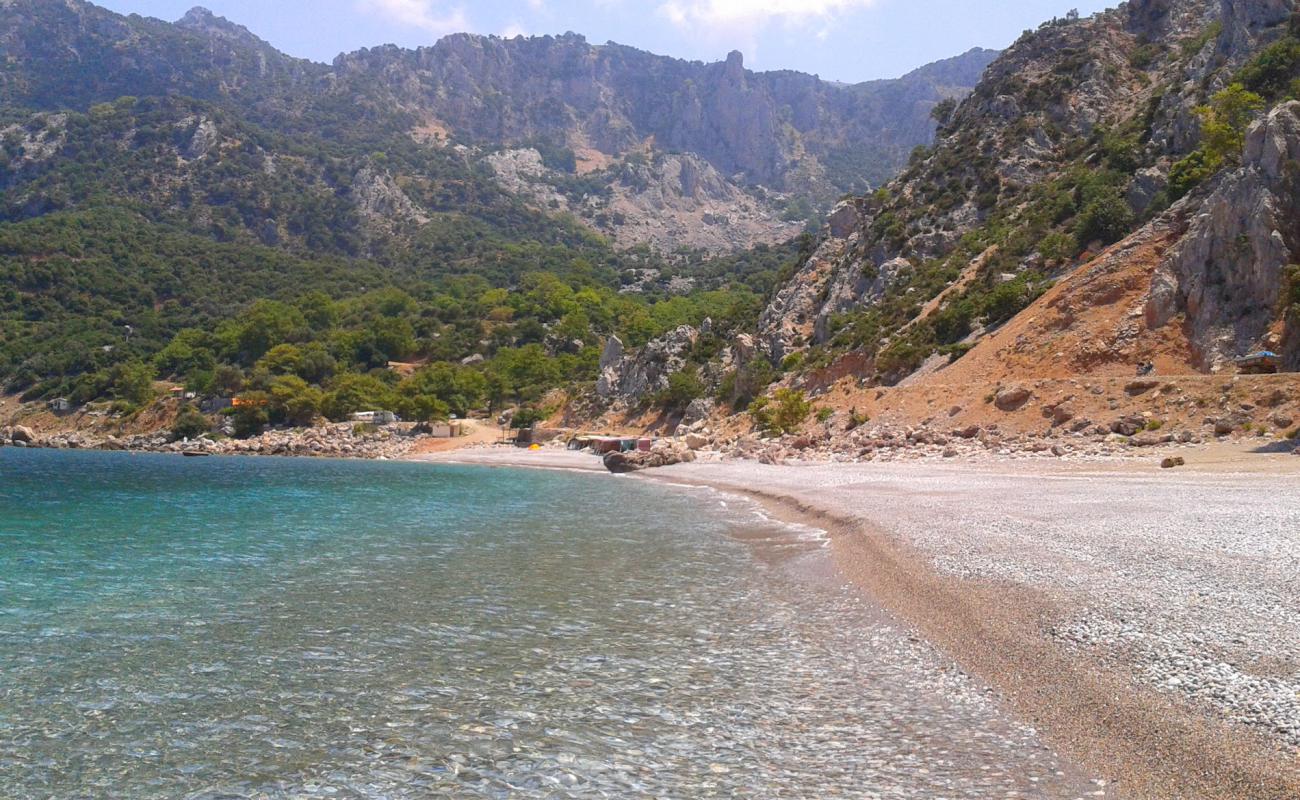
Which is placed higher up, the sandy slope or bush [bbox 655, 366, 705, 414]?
bush [bbox 655, 366, 705, 414]

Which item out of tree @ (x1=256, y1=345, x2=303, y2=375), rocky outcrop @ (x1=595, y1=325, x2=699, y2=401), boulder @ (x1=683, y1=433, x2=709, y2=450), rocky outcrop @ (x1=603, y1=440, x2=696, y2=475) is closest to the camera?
rocky outcrop @ (x1=603, y1=440, x2=696, y2=475)

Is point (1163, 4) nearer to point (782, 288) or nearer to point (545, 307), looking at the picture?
point (782, 288)

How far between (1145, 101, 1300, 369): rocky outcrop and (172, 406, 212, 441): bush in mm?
87874

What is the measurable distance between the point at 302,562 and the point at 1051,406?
96.3 feet

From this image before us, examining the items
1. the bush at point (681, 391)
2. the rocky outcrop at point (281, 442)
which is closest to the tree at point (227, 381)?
the rocky outcrop at point (281, 442)

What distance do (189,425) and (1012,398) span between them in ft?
273

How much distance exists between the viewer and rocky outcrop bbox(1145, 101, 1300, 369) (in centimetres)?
3262

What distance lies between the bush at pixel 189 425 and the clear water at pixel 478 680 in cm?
7636

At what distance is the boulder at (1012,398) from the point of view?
35656 mm

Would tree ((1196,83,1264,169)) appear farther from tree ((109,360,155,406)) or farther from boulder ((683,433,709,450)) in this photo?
tree ((109,360,155,406))

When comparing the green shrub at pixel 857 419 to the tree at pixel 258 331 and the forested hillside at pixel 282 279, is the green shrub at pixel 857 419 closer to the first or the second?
the forested hillside at pixel 282 279

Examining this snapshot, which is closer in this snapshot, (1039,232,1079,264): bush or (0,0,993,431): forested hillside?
(1039,232,1079,264): bush

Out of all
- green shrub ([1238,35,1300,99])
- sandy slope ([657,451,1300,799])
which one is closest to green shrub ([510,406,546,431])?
green shrub ([1238,35,1300,99])

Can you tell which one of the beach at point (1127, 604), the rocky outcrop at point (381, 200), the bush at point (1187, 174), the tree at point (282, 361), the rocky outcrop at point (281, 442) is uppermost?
the rocky outcrop at point (381, 200)
